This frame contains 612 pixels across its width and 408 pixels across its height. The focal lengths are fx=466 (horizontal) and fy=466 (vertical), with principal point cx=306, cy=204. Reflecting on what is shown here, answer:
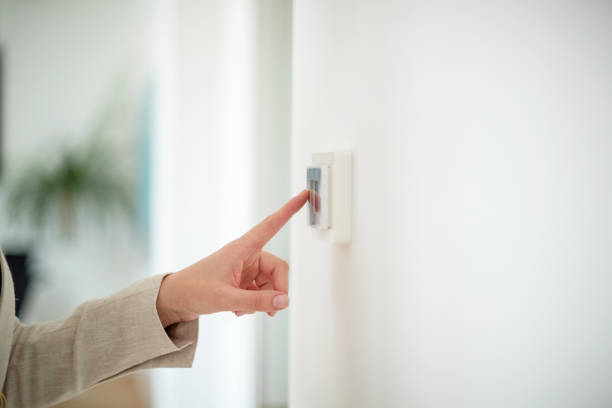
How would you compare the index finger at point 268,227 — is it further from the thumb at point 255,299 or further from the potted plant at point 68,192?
the potted plant at point 68,192

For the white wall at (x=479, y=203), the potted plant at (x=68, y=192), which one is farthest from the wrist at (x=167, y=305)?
the potted plant at (x=68, y=192)

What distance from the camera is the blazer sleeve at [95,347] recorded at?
23.7 inches

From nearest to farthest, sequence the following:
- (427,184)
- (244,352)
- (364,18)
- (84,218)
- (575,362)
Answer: (575,362) < (427,184) < (364,18) < (244,352) < (84,218)

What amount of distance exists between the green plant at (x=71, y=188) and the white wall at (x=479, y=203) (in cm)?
176

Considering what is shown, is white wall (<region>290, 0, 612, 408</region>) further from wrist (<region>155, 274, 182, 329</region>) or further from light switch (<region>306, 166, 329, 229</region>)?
wrist (<region>155, 274, 182, 329</region>)

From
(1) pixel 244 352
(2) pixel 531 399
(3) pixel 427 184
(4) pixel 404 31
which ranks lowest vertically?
(1) pixel 244 352

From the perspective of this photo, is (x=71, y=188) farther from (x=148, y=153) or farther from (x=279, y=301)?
(x=279, y=301)

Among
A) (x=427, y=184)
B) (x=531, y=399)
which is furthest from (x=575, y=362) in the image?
(x=427, y=184)

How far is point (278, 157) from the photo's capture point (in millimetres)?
1923

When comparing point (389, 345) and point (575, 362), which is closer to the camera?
point (575, 362)

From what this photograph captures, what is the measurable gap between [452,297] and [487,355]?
4 centimetres

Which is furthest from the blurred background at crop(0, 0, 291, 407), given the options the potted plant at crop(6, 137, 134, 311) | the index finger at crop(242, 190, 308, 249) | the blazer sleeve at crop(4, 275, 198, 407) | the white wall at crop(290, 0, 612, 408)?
the white wall at crop(290, 0, 612, 408)

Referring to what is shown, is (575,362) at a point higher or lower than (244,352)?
higher

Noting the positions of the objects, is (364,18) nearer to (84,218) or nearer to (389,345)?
(389,345)
